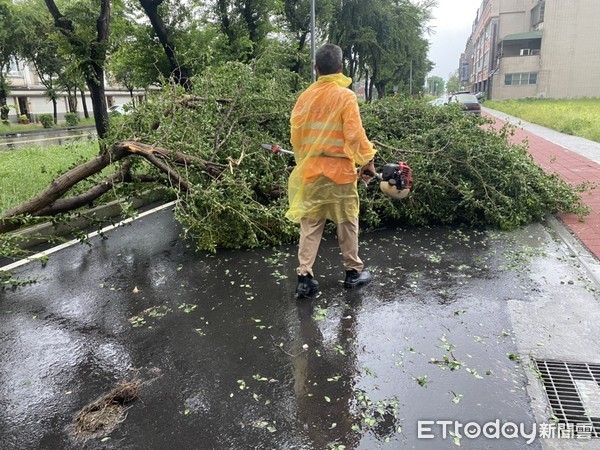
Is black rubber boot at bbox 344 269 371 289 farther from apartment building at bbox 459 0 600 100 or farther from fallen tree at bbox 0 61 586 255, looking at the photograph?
apartment building at bbox 459 0 600 100

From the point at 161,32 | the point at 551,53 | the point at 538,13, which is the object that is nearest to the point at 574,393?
the point at 161,32

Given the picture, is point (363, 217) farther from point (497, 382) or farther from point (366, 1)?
point (366, 1)

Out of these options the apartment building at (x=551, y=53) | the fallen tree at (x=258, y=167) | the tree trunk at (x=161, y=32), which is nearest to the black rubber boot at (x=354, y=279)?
the fallen tree at (x=258, y=167)

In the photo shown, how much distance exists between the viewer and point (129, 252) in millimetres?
5492

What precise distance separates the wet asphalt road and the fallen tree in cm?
61

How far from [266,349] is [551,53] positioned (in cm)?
5715

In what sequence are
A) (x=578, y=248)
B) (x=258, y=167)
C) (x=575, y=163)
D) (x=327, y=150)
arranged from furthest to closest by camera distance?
(x=575, y=163), (x=258, y=167), (x=578, y=248), (x=327, y=150)

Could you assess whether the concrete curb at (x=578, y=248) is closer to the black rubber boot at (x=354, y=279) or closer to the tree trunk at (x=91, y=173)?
the black rubber boot at (x=354, y=279)

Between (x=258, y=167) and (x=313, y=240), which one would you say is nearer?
(x=313, y=240)

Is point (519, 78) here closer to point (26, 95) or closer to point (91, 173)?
point (26, 95)

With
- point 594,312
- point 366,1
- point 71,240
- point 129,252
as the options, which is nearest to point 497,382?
point 594,312

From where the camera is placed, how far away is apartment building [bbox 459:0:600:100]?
4797 cm

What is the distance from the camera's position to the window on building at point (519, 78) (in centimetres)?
5153

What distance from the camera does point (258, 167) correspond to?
19.1 ft
